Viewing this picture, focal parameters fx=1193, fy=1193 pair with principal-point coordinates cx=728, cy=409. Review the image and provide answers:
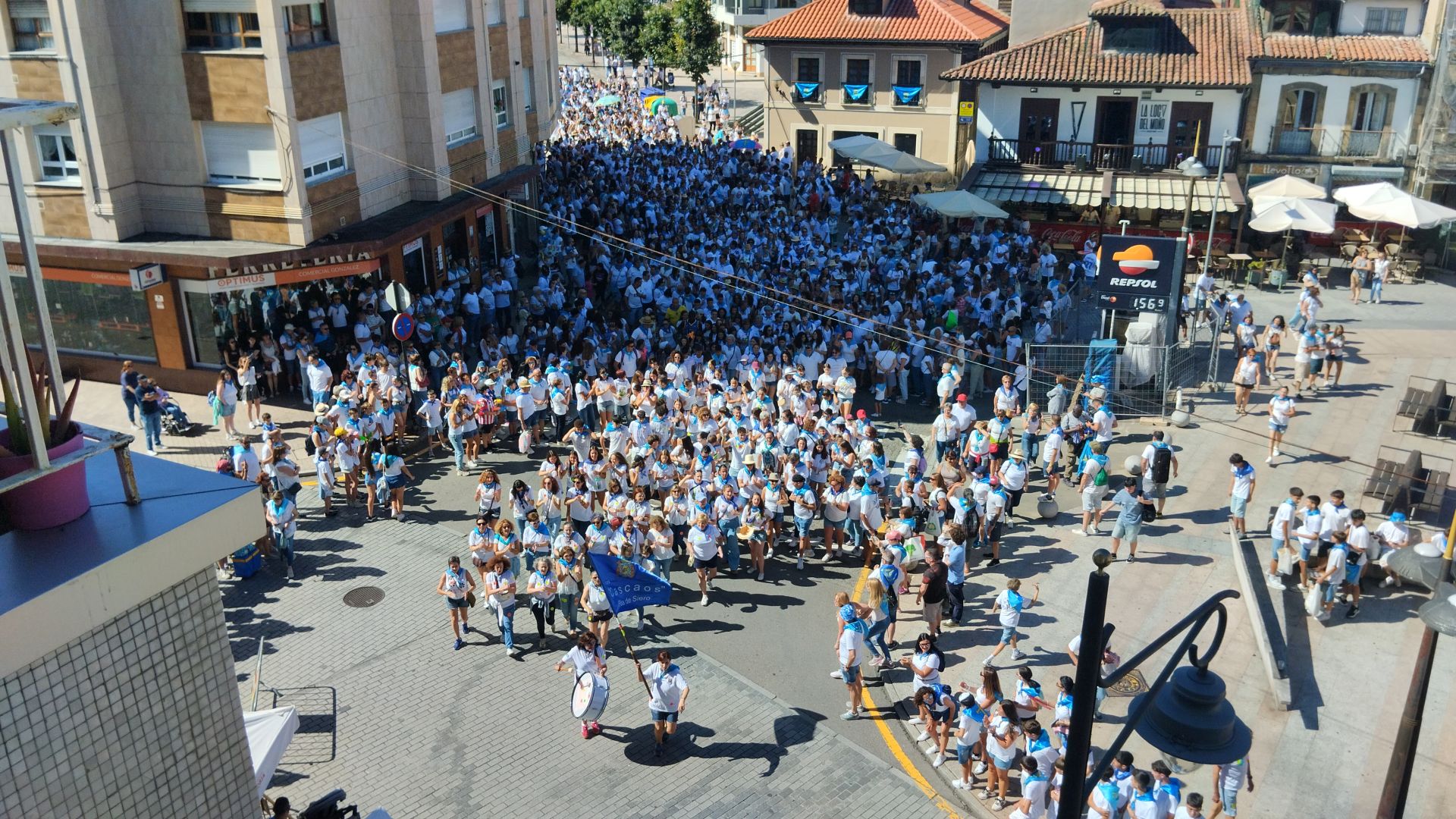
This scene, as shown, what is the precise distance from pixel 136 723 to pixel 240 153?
61.1 feet

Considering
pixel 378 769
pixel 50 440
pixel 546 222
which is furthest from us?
pixel 546 222

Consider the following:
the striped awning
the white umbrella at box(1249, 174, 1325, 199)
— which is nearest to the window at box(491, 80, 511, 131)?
the striped awning

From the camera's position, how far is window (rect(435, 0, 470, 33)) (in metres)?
27.0

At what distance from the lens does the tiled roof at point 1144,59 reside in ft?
117

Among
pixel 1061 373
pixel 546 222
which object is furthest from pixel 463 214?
pixel 1061 373

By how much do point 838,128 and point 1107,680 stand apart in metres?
38.8

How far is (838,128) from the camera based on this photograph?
43.1m

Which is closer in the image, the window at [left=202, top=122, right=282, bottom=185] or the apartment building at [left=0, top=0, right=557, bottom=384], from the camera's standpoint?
the apartment building at [left=0, top=0, right=557, bottom=384]

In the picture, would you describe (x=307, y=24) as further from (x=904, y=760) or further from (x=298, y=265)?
(x=904, y=760)

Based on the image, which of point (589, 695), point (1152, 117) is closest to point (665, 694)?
point (589, 695)

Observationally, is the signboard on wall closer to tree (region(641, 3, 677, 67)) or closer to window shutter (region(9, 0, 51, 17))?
window shutter (region(9, 0, 51, 17))

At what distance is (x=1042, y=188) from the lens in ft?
118

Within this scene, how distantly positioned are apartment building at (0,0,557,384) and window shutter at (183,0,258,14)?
28mm

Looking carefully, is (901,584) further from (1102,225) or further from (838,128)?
(838,128)
